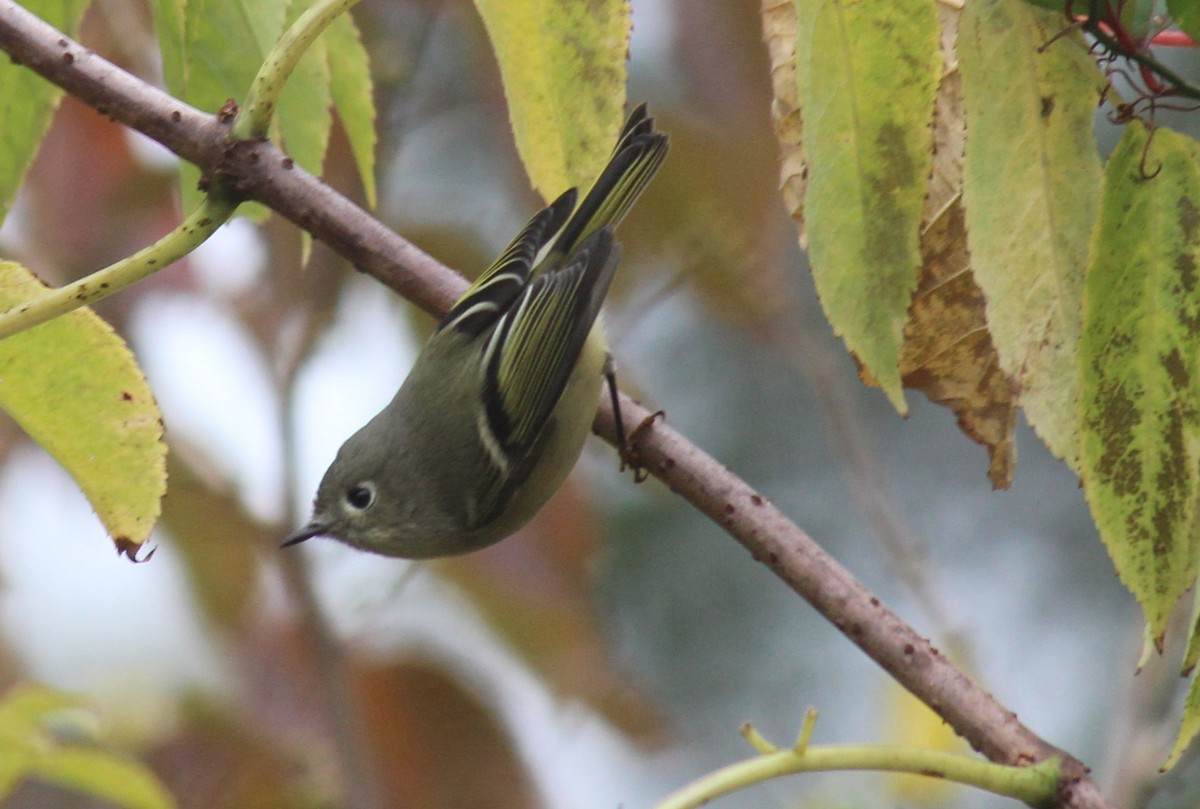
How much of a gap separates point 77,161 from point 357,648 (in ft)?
4.99

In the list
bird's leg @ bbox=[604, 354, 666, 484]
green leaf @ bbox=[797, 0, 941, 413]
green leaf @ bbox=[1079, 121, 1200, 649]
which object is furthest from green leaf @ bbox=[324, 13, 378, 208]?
green leaf @ bbox=[1079, 121, 1200, 649]

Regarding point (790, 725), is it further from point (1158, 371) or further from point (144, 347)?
point (1158, 371)

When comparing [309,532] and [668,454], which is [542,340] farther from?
[668,454]

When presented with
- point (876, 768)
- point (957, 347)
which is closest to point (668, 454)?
point (957, 347)

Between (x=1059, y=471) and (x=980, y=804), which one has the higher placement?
(x=1059, y=471)

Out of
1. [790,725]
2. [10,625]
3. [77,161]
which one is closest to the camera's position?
[77,161]

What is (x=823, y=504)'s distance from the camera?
6.00 metres

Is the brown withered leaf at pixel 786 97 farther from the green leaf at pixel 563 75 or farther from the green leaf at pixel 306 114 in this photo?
the green leaf at pixel 306 114

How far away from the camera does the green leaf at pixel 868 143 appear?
1.13 m

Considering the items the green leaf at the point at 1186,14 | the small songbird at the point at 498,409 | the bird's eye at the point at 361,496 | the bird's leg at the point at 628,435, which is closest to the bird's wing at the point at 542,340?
the small songbird at the point at 498,409

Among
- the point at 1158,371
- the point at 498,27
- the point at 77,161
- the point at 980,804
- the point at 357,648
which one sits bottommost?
the point at 1158,371

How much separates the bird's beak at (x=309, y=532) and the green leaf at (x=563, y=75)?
4.22ft

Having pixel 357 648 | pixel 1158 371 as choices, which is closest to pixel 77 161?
pixel 357 648

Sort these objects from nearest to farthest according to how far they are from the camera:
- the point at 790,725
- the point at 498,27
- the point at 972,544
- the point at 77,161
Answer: the point at 498,27 < the point at 77,161 < the point at 790,725 < the point at 972,544
